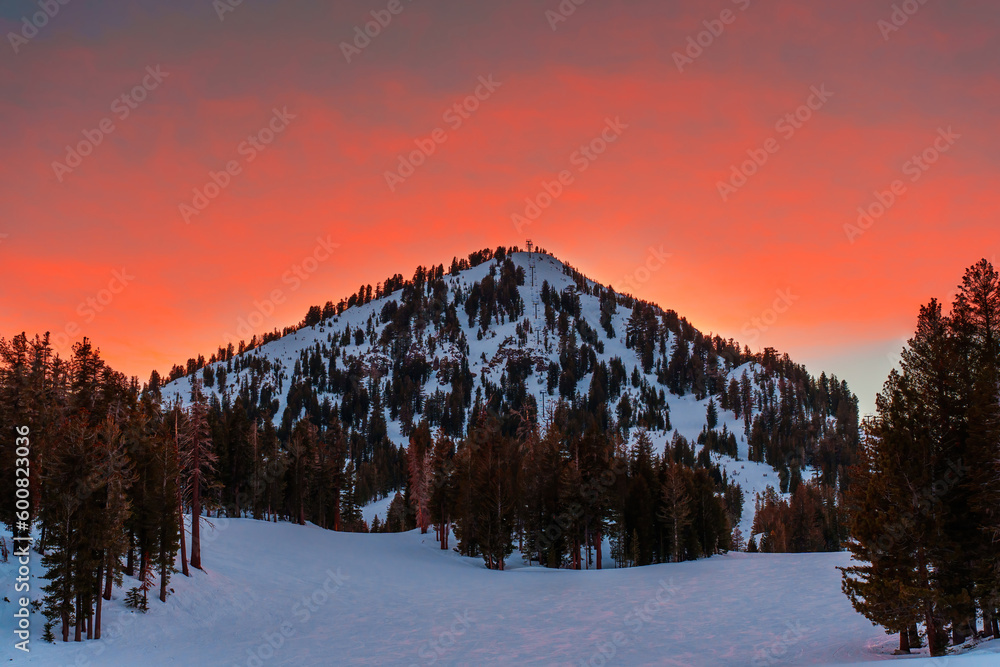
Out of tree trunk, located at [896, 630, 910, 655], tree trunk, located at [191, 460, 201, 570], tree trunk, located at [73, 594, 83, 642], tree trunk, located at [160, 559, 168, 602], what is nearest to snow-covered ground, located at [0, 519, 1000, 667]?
tree trunk, located at [160, 559, 168, 602]

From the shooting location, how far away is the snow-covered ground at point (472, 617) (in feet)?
88.2

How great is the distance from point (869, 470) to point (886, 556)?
12.1 ft

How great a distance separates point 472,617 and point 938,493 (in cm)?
2596

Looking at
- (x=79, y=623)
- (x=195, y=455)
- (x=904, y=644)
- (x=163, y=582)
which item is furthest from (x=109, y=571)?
(x=904, y=644)

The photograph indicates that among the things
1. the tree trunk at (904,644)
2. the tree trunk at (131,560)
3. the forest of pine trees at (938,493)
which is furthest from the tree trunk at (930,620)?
the tree trunk at (131,560)

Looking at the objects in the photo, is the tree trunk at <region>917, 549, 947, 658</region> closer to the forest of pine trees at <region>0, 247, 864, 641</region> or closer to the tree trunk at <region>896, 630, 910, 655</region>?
the tree trunk at <region>896, 630, 910, 655</region>

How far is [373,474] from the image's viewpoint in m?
152

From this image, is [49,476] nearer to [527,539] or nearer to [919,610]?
[919,610]

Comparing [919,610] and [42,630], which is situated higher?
[919,610]

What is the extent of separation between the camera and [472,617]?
121 ft

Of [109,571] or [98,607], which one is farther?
[109,571]

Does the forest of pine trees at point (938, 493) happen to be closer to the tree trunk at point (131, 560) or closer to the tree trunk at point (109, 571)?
the tree trunk at point (109, 571)

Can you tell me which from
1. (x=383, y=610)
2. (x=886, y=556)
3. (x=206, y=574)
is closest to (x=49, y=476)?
(x=206, y=574)

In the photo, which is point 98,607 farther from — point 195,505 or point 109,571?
point 195,505
